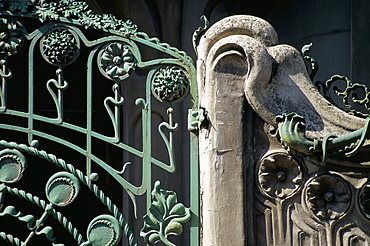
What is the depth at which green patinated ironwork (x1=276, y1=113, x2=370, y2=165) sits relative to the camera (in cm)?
460

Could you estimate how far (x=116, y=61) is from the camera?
5.09m

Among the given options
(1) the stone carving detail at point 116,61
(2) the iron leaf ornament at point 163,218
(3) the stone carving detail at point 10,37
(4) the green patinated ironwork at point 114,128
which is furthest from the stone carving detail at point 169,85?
(3) the stone carving detail at point 10,37

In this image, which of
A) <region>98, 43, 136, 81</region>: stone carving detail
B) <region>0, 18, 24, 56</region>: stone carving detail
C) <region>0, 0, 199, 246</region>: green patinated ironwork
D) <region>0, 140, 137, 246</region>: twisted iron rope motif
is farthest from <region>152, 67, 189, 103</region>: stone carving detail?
Answer: <region>0, 18, 24, 56</region>: stone carving detail

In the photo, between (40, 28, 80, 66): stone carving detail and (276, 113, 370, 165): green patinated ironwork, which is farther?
(40, 28, 80, 66): stone carving detail

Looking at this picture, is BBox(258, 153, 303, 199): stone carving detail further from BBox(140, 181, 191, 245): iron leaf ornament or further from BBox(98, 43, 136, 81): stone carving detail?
BBox(98, 43, 136, 81): stone carving detail

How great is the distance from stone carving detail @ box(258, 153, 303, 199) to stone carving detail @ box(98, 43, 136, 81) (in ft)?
2.81

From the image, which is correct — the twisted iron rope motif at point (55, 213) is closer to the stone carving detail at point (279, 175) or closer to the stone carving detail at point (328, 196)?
the stone carving detail at point (279, 175)

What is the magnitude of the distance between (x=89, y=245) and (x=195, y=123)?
82 centimetres

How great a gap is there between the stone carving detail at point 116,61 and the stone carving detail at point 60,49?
0.14 m

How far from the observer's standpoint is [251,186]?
4.83 m

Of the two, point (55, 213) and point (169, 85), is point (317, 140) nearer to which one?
point (169, 85)

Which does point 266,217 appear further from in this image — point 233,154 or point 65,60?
point 65,60

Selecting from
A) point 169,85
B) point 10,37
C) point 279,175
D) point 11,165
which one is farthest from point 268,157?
point 10,37

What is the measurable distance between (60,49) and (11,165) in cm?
65
